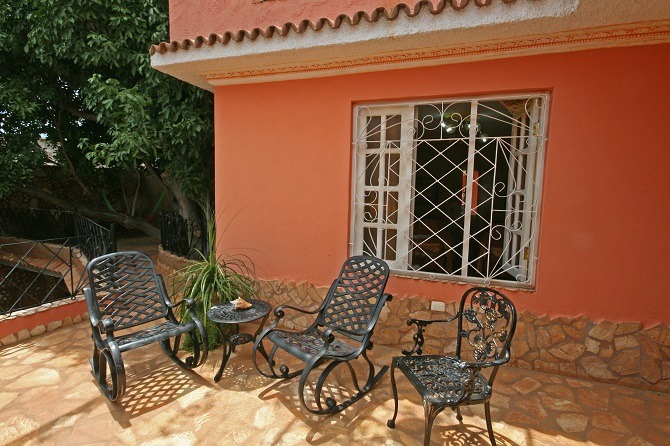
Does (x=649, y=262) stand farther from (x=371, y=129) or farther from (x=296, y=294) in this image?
(x=296, y=294)

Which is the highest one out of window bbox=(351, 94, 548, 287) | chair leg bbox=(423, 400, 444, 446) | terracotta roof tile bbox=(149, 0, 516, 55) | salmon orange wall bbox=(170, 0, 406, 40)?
salmon orange wall bbox=(170, 0, 406, 40)

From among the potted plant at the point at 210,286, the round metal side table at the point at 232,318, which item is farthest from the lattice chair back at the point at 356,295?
the potted plant at the point at 210,286

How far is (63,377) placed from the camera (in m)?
3.23

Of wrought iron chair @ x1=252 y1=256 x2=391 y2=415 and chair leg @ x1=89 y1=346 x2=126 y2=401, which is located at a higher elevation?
wrought iron chair @ x1=252 y1=256 x2=391 y2=415

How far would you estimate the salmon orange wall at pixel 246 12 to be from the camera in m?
3.83

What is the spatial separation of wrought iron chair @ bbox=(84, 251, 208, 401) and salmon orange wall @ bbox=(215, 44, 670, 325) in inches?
58.5

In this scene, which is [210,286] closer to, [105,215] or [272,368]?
[272,368]

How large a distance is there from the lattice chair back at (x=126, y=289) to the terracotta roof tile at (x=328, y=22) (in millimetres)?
2307

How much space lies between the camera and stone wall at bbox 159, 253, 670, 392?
3.12m

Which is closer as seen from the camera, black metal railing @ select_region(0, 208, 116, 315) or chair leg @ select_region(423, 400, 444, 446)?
chair leg @ select_region(423, 400, 444, 446)

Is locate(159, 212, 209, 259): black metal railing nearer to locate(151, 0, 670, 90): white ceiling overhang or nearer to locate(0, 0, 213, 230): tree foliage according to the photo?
locate(0, 0, 213, 230): tree foliage

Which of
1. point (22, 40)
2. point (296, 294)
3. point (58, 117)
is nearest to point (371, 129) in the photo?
point (296, 294)

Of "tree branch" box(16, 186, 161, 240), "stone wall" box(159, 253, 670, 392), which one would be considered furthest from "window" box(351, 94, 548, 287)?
"tree branch" box(16, 186, 161, 240)

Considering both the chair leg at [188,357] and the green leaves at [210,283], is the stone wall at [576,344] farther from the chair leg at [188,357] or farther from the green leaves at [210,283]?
the chair leg at [188,357]
